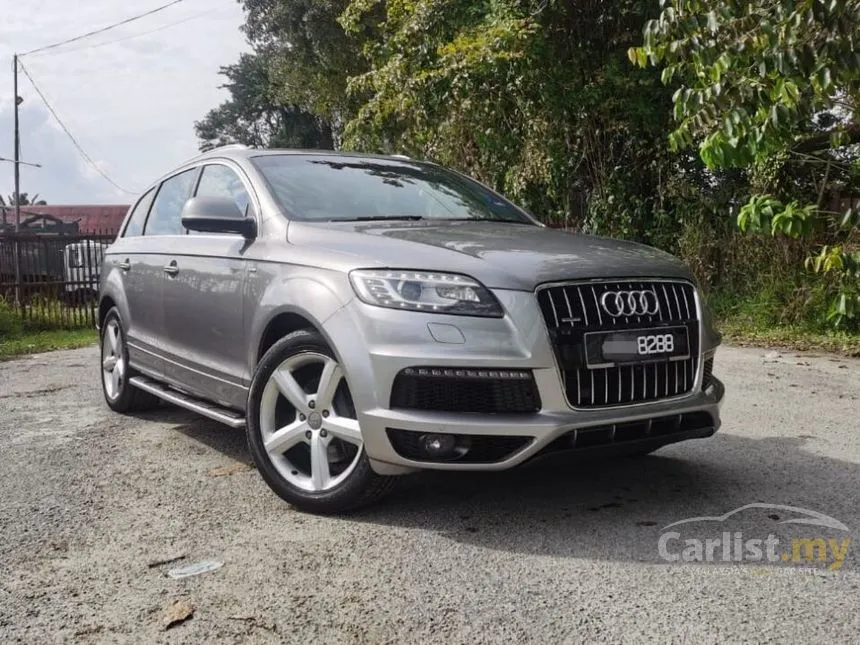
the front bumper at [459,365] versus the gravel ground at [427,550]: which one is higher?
the front bumper at [459,365]

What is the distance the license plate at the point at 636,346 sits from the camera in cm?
362

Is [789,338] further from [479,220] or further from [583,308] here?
[583,308]

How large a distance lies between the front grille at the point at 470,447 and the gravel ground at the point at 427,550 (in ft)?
0.56

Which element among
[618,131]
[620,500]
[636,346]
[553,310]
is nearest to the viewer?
[553,310]

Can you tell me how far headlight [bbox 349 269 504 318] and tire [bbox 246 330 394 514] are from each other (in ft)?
1.17

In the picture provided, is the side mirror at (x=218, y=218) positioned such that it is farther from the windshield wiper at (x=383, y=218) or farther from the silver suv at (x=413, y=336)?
the windshield wiper at (x=383, y=218)

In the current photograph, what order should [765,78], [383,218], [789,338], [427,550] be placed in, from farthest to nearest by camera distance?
[789,338] → [765,78] → [383,218] → [427,550]

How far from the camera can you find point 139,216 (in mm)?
6398

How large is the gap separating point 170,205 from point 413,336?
2.95 m

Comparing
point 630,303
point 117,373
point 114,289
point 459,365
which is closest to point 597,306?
point 630,303

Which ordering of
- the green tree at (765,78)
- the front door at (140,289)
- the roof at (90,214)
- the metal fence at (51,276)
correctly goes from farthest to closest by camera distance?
the roof at (90,214), the metal fence at (51,276), the front door at (140,289), the green tree at (765,78)

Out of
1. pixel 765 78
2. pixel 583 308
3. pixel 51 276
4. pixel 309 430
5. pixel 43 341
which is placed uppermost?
pixel 765 78

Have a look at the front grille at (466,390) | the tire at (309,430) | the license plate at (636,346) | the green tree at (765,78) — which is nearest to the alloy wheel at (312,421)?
the tire at (309,430)

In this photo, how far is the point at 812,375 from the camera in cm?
766
